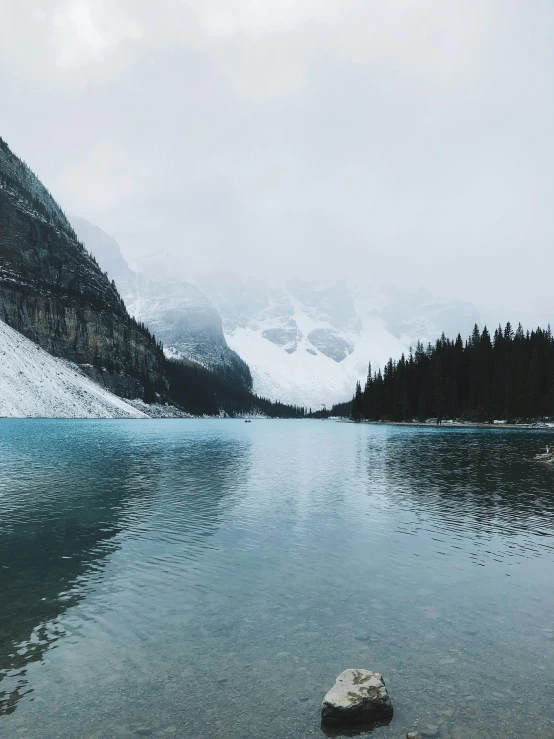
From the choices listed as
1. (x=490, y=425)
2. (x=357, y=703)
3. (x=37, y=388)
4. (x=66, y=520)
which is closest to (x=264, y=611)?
(x=357, y=703)

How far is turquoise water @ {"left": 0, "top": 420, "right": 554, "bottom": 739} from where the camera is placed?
1026 centimetres

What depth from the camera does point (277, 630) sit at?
14227mm

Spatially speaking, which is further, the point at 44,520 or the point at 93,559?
the point at 44,520

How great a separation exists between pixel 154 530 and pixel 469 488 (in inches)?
1082

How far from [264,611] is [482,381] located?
161m

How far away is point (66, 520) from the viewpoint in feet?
90.2

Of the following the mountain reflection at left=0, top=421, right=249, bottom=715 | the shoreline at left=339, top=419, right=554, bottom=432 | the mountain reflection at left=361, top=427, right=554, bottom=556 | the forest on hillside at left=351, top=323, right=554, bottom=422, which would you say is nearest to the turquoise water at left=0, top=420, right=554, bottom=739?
the mountain reflection at left=0, top=421, right=249, bottom=715

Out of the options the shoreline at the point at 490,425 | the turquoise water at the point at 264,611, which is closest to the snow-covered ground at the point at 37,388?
the shoreline at the point at 490,425

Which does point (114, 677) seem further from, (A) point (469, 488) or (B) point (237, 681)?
(A) point (469, 488)

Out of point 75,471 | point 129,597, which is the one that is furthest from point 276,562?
point 75,471

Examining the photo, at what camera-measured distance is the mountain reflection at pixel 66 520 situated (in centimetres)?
1413

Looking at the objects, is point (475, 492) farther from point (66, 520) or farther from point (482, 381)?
point (482, 381)

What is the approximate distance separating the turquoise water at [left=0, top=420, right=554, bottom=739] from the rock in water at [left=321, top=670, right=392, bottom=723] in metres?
0.37

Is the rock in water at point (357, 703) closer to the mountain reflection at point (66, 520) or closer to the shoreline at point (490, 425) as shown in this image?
the mountain reflection at point (66, 520)
